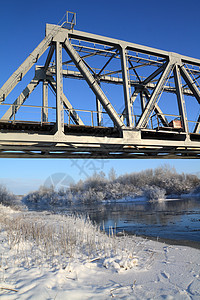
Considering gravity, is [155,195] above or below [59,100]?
below

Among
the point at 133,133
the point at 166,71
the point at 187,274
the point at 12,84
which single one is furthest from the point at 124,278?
the point at 166,71

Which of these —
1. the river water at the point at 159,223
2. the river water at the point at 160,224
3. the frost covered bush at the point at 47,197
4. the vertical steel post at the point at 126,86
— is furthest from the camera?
the frost covered bush at the point at 47,197

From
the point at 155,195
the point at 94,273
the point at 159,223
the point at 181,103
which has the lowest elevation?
the point at 155,195

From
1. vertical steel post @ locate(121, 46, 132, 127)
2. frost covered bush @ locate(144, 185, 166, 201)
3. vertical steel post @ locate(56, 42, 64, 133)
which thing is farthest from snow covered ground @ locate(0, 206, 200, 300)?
frost covered bush @ locate(144, 185, 166, 201)

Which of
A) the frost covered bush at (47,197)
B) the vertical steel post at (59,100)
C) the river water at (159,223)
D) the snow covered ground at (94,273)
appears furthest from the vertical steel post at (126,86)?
the frost covered bush at (47,197)

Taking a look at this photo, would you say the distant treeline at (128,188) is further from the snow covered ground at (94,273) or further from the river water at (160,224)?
the snow covered ground at (94,273)

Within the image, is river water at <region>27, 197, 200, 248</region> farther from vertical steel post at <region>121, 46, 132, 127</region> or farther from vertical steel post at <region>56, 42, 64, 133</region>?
vertical steel post at <region>121, 46, 132, 127</region>

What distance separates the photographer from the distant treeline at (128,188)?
58.3 m

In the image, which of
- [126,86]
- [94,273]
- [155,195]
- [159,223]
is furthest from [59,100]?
[155,195]

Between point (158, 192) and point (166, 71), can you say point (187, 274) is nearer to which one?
point (166, 71)

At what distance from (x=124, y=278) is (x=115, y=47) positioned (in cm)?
1051

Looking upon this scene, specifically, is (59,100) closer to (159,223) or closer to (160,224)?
(160,224)

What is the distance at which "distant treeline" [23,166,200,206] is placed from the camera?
5834cm

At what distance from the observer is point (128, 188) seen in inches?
2514
